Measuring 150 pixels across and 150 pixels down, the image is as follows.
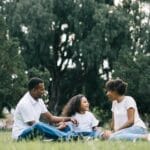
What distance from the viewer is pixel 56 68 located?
52.0 m

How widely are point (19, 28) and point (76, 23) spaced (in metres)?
4.64

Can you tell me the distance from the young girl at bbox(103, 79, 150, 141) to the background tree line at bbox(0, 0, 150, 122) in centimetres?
3485

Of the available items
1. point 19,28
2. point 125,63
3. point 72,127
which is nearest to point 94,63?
point 125,63

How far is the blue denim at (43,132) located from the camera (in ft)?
32.5

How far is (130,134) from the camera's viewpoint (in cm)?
1033

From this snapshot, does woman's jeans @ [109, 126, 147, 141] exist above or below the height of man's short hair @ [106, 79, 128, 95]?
below

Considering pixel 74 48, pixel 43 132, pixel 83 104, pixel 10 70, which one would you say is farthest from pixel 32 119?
pixel 74 48

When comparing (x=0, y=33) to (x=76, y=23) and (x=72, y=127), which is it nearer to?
(x=76, y=23)

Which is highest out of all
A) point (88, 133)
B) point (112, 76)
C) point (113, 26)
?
point (113, 26)

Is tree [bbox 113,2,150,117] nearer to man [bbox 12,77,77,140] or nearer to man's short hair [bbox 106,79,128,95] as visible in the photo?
man's short hair [bbox 106,79,128,95]

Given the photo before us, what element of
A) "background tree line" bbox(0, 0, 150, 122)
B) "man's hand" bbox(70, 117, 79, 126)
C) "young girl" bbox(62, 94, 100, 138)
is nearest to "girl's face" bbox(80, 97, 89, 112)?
"young girl" bbox(62, 94, 100, 138)

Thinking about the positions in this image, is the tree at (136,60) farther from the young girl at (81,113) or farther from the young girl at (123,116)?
the young girl at (123,116)

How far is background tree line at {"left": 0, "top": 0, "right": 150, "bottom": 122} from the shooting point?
46500 mm

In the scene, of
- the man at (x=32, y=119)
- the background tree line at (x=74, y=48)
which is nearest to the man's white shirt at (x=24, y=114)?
the man at (x=32, y=119)
